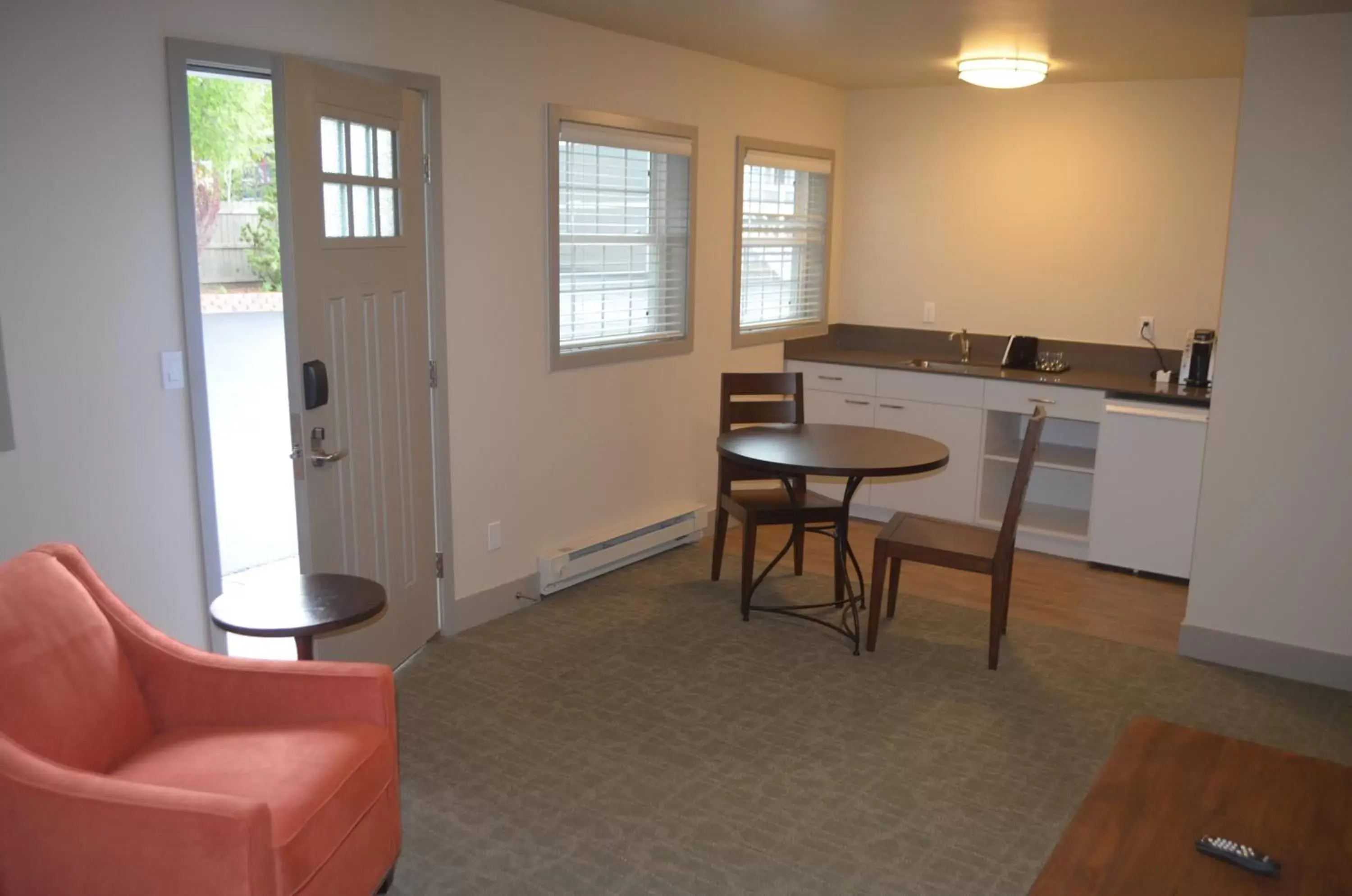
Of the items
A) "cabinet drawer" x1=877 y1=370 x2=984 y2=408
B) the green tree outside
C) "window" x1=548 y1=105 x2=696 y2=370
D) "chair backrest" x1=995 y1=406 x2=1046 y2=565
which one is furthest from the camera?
the green tree outside

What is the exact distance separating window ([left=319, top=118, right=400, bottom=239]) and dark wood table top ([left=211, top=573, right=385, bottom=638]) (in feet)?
3.75

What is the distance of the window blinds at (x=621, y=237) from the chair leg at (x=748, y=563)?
1.10 m

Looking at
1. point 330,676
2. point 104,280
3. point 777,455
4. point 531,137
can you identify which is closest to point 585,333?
point 531,137

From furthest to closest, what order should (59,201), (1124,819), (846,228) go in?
(846,228) < (59,201) < (1124,819)

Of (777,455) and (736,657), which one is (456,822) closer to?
(736,657)

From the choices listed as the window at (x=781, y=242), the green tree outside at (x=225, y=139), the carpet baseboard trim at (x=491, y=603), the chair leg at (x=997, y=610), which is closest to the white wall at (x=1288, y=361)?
the chair leg at (x=997, y=610)

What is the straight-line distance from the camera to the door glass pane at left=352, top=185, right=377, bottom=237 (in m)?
3.44

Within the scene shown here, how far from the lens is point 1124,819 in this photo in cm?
219

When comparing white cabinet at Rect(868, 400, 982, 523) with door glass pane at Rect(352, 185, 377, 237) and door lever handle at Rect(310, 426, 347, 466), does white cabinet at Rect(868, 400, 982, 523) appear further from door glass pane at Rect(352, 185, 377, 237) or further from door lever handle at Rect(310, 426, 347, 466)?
door lever handle at Rect(310, 426, 347, 466)

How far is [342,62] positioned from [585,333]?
63.4 inches

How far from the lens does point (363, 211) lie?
349 cm

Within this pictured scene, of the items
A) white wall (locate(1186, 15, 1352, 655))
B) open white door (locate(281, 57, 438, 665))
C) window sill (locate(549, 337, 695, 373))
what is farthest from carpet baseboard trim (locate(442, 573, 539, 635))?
white wall (locate(1186, 15, 1352, 655))

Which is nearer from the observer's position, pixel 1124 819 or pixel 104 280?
pixel 1124 819

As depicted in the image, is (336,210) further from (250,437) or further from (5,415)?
(250,437)
